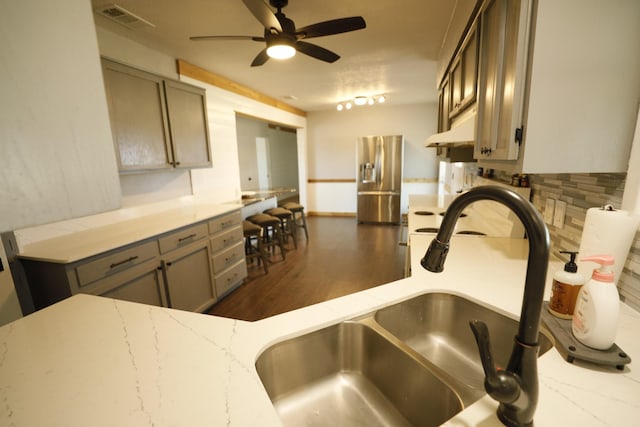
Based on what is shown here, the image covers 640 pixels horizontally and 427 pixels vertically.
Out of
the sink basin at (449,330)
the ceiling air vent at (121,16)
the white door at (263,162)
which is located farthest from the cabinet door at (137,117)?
the white door at (263,162)

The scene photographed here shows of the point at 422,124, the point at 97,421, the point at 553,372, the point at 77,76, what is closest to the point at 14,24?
the point at 77,76

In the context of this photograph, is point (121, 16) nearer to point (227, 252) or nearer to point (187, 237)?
point (187, 237)

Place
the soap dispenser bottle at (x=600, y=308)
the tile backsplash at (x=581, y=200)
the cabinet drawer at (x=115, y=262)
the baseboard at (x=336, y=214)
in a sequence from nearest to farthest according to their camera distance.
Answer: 1. the soap dispenser bottle at (x=600, y=308)
2. the tile backsplash at (x=581, y=200)
3. the cabinet drawer at (x=115, y=262)
4. the baseboard at (x=336, y=214)

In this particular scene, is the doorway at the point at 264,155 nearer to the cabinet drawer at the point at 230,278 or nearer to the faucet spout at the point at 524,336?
the cabinet drawer at the point at 230,278

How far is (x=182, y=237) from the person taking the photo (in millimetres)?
2230

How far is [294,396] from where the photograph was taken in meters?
0.88

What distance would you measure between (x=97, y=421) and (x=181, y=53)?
307 centimetres

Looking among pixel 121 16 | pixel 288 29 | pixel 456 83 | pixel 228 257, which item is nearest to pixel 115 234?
pixel 228 257

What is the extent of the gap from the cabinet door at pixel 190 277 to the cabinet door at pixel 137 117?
77 cm

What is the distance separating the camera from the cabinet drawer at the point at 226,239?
261 centimetres

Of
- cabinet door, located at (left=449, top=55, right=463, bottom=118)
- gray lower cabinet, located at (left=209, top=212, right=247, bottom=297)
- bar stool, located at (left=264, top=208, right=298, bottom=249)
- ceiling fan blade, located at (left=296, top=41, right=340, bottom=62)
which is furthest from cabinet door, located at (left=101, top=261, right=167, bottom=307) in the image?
cabinet door, located at (left=449, top=55, right=463, bottom=118)

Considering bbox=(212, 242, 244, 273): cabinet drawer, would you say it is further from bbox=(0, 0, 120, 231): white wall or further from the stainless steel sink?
bbox=(0, 0, 120, 231): white wall

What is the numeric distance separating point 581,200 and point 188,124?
2907 millimetres

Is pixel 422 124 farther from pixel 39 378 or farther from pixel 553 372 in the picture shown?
pixel 39 378
